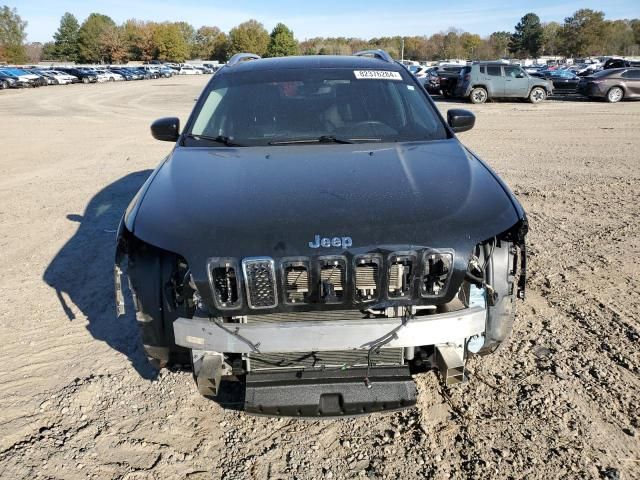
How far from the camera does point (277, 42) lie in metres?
82.8

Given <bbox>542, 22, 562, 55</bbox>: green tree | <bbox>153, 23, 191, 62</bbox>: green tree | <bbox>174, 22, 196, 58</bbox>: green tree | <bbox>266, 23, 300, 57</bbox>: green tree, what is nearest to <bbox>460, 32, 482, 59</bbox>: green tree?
<bbox>542, 22, 562, 55</bbox>: green tree

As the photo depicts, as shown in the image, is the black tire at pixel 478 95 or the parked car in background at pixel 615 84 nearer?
the parked car in background at pixel 615 84

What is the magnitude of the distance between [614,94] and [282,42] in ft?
224

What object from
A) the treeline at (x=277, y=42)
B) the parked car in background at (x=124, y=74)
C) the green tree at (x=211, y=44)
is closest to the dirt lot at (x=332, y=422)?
the parked car in background at (x=124, y=74)

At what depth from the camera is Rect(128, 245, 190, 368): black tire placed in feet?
8.30

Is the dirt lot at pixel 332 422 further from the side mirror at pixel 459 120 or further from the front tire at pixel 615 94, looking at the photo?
the front tire at pixel 615 94

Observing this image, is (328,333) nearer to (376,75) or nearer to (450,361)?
(450,361)

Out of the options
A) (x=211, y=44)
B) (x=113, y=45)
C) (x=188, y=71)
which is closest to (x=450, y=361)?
(x=188, y=71)

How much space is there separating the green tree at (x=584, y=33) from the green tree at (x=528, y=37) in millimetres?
10576

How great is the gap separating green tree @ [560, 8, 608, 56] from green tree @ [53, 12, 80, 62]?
91357 millimetres

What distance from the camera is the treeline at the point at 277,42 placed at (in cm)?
8719

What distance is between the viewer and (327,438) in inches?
107

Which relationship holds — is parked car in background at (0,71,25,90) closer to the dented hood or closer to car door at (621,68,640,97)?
car door at (621,68,640,97)

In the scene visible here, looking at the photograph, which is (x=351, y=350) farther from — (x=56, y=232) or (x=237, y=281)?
(x=56, y=232)
